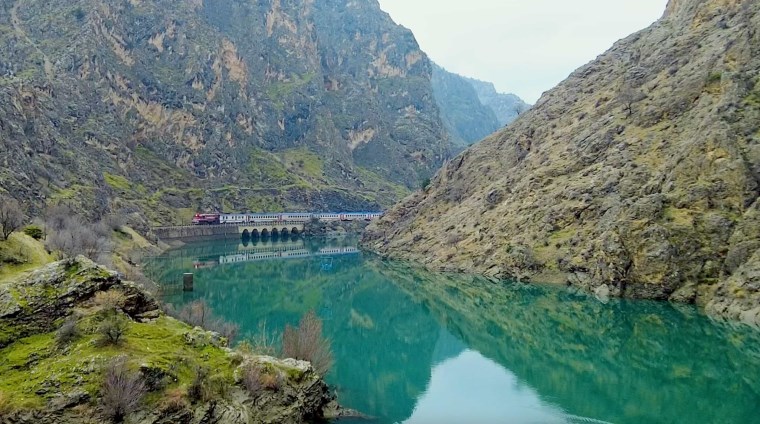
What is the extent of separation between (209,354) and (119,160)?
179587 millimetres

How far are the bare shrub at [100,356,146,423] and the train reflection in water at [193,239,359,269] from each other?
89.0 metres

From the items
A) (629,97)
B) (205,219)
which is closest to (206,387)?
(629,97)

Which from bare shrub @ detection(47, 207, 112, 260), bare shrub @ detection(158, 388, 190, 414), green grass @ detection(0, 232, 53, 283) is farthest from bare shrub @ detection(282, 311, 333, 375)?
bare shrub @ detection(47, 207, 112, 260)

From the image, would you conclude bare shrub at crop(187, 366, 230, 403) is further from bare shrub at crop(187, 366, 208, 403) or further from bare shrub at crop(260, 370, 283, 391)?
bare shrub at crop(260, 370, 283, 391)

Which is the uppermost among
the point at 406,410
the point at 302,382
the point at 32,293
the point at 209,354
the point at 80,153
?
the point at 80,153

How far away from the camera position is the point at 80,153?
15750 centimetres

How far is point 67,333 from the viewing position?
78.3 feet

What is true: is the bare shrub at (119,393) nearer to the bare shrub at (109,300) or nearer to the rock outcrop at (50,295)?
the bare shrub at (109,300)

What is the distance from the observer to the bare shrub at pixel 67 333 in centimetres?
2375

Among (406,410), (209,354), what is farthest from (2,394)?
(406,410)

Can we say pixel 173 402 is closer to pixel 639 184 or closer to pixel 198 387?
pixel 198 387

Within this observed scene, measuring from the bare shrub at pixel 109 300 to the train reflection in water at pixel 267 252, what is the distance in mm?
83827

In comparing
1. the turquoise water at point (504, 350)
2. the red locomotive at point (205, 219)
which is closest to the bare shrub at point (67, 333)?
the turquoise water at point (504, 350)

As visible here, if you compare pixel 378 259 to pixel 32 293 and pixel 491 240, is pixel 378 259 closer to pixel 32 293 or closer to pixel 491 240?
pixel 491 240
